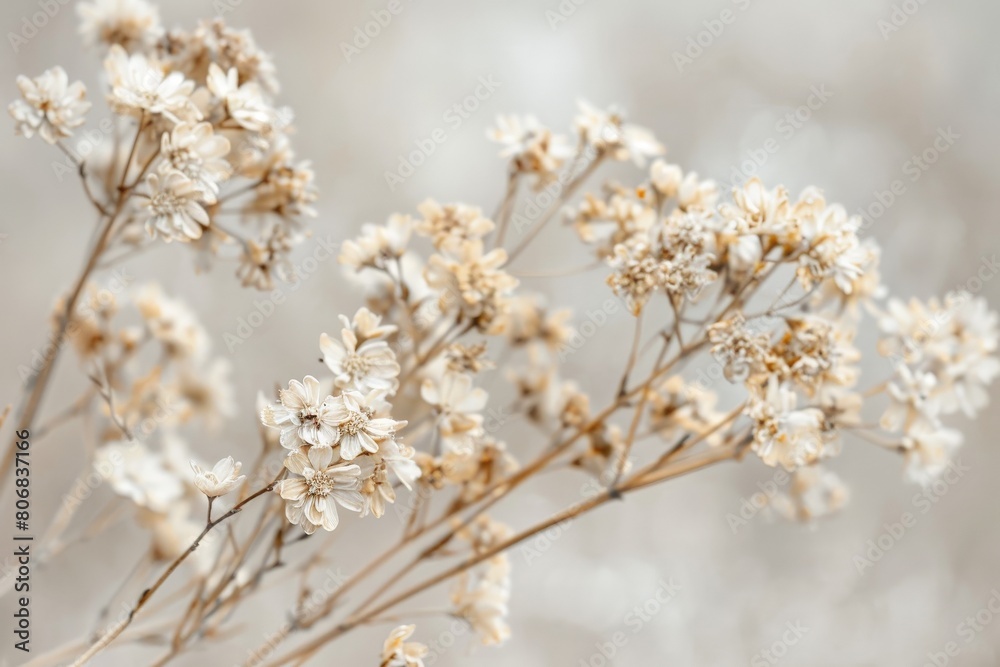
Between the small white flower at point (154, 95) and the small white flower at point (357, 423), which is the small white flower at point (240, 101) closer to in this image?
the small white flower at point (154, 95)

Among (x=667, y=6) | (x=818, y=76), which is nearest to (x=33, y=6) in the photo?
(x=667, y=6)

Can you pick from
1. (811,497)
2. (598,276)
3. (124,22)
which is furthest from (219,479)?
(598,276)

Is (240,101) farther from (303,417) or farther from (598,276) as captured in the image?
(598,276)

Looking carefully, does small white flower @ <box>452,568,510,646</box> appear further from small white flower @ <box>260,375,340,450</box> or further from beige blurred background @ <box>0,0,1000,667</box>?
beige blurred background @ <box>0,0,1000,667</box>

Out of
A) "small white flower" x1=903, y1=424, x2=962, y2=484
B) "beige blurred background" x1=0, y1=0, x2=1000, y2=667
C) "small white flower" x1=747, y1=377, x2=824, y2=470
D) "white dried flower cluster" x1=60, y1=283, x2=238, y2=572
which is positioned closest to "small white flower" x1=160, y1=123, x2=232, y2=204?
"white dried flower cluster" x1=60, y1=283, x2=238, y2=572

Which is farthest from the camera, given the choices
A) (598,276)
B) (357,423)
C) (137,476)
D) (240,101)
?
(598,276)

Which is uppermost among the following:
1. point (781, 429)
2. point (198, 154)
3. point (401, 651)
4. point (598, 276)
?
point (598, 276)
